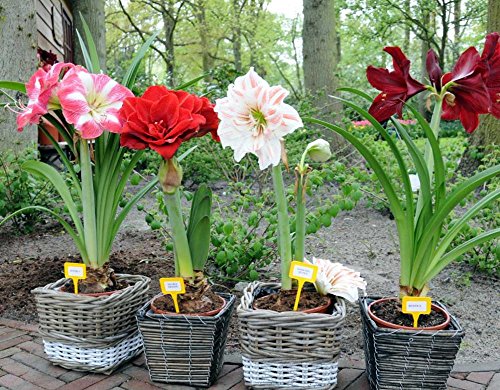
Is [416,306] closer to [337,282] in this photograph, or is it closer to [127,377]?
[337,282]

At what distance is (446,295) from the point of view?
307 cm

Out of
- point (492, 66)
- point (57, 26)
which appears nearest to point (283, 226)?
point (492, 66)

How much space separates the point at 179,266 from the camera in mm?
2197

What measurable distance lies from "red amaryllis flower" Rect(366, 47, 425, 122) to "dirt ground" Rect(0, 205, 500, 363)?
3.62 ft

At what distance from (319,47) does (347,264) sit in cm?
395

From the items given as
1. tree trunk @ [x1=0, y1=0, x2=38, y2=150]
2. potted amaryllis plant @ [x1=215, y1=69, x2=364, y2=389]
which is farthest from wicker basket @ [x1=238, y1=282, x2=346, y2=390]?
tree trunk @ [x1=0, y1=0, x2=38, y2=150]

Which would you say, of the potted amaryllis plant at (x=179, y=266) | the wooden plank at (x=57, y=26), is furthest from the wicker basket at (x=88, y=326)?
the wooden plank at (x=57, y=26)

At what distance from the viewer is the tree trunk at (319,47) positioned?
22.2 feet

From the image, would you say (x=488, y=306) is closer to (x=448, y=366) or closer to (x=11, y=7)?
(x=448, y=366)

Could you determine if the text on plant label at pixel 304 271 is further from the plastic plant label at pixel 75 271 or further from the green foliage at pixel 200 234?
the plastic plant label at pixel 75 271

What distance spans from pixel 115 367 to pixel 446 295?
73.1 inches

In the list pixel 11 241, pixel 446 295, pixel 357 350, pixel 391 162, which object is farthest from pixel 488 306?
pixel 11 241

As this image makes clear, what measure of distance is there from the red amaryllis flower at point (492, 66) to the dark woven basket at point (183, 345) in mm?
1268

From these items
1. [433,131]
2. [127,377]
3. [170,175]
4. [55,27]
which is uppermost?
[55,27]
